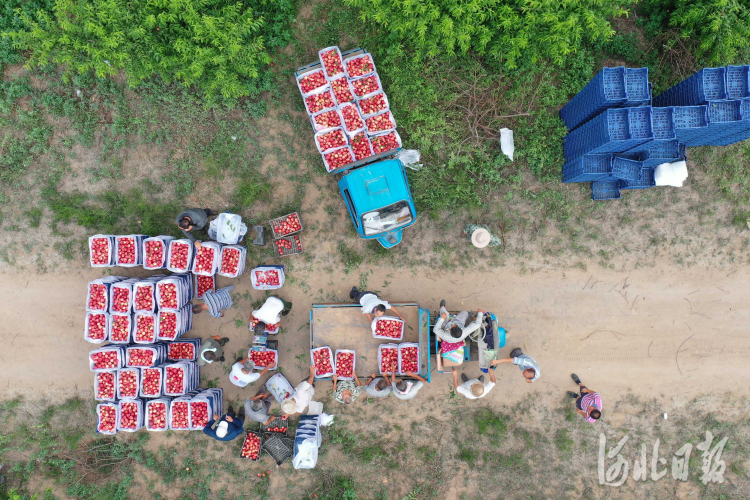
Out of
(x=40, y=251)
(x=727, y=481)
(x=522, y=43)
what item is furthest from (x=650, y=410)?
(x=40, y=251)

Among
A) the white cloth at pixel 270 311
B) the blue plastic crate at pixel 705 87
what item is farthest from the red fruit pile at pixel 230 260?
the blue plastic crate at pixel 705 87

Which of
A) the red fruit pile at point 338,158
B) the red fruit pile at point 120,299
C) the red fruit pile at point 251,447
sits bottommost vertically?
the red fruit pile at point 251,447

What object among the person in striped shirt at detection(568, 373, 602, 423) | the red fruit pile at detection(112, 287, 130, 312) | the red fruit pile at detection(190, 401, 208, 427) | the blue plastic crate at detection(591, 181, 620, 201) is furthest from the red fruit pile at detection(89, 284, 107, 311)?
the blue plastic crate at detection(591, 181, 620, 201)

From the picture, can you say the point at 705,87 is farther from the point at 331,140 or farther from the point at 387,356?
the point at 387,356

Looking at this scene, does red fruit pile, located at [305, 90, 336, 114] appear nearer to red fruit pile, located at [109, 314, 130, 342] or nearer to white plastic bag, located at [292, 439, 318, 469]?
red fruit pile, located at [109, 314, 130, 342]

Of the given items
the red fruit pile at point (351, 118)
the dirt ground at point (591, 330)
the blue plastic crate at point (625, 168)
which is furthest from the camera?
the dirt ground at point (591, 330)

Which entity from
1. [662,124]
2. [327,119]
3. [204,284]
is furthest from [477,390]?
[327,119]

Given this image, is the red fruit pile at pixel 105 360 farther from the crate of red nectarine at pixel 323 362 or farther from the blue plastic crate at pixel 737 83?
the blue plastic crate at pixel 737 83
